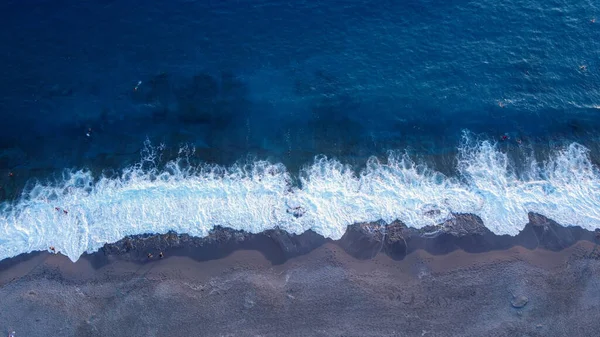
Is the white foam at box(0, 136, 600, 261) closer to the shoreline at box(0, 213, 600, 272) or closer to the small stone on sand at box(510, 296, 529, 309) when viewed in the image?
the shoreline at box(0, 213, 600, 272)

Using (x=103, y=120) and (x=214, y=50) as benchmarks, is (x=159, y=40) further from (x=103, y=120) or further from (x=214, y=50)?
(x=103, y=120)

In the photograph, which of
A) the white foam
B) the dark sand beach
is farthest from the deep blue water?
the dark sand beach

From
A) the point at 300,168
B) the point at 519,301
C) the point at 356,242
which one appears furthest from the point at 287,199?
the point at 519,301

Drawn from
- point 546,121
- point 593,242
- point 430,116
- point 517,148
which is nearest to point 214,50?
point 430,116

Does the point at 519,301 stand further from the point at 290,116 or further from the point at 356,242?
the point at 290,116

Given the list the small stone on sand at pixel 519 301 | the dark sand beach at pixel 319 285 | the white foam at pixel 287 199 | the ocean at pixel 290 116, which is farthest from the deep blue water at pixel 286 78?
the small stone on sand at pixel 519 301

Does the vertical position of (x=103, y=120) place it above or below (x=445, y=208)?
above
